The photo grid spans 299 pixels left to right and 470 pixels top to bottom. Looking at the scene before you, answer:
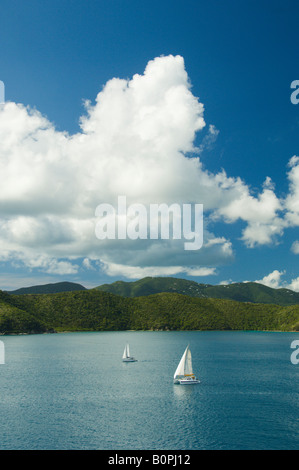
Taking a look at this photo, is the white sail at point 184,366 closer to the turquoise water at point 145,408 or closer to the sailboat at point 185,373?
the sailboat at point 185,373

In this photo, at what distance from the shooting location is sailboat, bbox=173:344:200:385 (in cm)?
11134

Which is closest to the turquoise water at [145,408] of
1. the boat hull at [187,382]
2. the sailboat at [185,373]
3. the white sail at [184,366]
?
the boat hull at [187,382]

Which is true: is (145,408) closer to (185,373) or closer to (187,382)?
(187,382)

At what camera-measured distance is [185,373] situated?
115m

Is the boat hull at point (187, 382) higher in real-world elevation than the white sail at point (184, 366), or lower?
lower

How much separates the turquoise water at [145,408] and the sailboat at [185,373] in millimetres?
2660

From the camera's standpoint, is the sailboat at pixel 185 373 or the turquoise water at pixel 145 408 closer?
the turquoise water at pixel 145 408

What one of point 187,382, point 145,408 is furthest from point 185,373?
point 145,408

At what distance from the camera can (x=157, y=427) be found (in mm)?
69938

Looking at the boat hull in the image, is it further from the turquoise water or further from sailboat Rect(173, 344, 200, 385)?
the turquoise water

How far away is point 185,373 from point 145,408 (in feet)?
112

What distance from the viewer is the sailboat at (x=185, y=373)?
111338 millimetres
